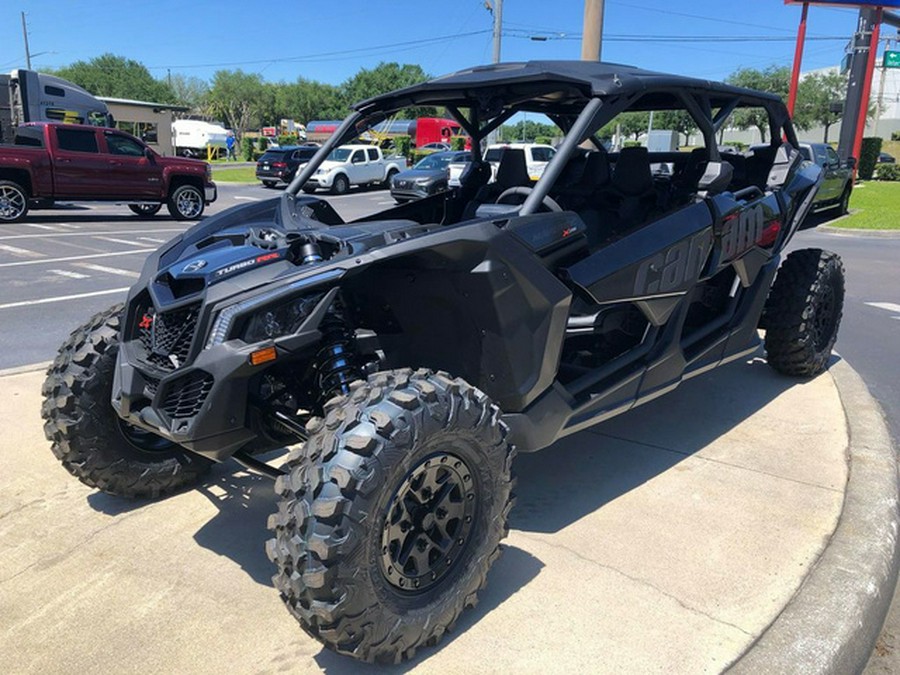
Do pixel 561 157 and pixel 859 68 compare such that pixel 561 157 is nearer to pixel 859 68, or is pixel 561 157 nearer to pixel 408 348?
pixel 408 348

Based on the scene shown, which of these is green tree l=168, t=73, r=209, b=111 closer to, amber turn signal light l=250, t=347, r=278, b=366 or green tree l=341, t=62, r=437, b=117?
green tree l=341, t=62, r=437, b=117

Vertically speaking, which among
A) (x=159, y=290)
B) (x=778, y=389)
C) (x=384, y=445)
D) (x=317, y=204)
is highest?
(x=317, y=204)

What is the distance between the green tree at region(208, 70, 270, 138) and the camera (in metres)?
92.7

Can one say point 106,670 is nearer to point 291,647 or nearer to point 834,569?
point 291,647

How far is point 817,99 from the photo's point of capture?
56250mm

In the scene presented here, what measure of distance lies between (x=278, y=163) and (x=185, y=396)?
1092 inches

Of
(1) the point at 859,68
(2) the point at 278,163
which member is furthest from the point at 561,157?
(1) the point at 859,68

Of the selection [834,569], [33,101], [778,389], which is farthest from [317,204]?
[33,101]

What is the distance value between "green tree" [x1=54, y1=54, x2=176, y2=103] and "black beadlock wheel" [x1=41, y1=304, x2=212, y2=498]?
97701mm

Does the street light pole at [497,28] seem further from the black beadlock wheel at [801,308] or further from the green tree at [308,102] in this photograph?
the green tree at [308,102]

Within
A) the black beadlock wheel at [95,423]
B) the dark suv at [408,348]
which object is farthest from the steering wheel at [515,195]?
the black beadlock wheel at [95,423]

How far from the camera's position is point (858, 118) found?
26250 mm

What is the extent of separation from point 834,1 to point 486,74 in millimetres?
28317

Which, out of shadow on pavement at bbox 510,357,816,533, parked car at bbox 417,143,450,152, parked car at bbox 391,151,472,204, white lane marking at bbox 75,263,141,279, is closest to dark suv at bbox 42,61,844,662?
shadow on pavement at bbox 510,357,816,533
